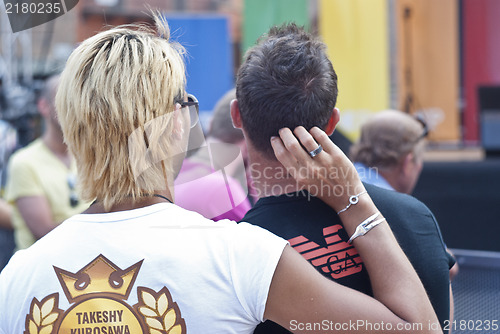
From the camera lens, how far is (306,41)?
1.17 m

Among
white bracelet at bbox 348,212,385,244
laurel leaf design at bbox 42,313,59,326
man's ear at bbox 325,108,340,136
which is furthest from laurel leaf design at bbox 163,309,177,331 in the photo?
man's ear at bbox 325,108,340,136

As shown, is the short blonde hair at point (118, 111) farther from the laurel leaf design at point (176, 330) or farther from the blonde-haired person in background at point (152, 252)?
the laurel leaf design at point (176, 330)

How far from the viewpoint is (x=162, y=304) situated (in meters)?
0.97

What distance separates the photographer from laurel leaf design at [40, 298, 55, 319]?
3.25ft

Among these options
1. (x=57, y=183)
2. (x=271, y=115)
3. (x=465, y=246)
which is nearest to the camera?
(x=271, y=115)

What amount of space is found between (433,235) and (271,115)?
510 millimetres

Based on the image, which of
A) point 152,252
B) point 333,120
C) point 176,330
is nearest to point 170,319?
point 176,330

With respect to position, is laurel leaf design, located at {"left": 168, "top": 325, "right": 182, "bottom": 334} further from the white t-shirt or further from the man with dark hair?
the man with dark hair

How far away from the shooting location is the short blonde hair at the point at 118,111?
1027 mm

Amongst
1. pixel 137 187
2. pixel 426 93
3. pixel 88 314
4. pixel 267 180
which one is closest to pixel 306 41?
pixel 267 180

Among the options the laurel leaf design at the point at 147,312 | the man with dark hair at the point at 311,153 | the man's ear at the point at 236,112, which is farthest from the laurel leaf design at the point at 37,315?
the man's ear at the point at 236,112

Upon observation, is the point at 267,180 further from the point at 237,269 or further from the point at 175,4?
the point at 175,4

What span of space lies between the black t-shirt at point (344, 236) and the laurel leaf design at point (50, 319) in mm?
402

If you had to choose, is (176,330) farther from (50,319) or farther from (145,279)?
(50,319)
